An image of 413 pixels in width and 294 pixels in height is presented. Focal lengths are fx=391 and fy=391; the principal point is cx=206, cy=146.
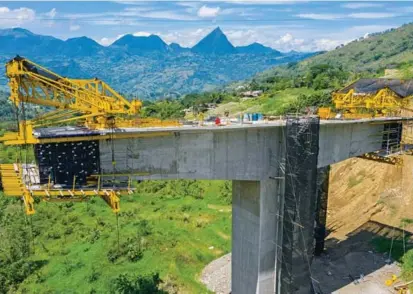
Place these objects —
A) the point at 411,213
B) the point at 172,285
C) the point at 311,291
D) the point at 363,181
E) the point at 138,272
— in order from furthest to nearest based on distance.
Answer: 1. the point at 363,181
2. the point at 411,213
3. the point at 138,272
4. the point at 172,285
5. the point at 311,291

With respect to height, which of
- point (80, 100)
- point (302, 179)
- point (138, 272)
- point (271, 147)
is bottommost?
point (138, 272)

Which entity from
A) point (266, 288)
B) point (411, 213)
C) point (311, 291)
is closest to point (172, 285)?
point (266, 288)

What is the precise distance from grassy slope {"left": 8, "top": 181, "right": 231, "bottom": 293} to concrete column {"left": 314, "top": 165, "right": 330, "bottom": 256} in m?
7.49

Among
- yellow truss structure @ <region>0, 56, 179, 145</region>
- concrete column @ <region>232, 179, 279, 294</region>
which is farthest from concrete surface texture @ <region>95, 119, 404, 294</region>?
yellow truss structure @ <region>0, 56, 179, 145</region>

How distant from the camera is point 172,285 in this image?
Result: 26906 millimetres

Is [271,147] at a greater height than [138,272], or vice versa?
[271,147]

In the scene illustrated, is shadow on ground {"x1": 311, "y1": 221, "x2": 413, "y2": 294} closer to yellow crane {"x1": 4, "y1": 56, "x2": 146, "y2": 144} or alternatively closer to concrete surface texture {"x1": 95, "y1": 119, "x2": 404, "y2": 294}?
concrete surface texture {"x1": 95, "y1": 119, "x2": 404, "y2": 294}

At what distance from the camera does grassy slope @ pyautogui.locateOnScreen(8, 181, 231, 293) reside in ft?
95.8

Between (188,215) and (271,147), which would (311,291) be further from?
(188,215)

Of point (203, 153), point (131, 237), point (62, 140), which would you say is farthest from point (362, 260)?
point (62, 140)

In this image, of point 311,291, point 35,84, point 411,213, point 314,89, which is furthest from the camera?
point 314,89

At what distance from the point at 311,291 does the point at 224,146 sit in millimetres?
11097

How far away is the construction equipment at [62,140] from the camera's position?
16625 mm

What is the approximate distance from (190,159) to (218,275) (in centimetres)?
1230
